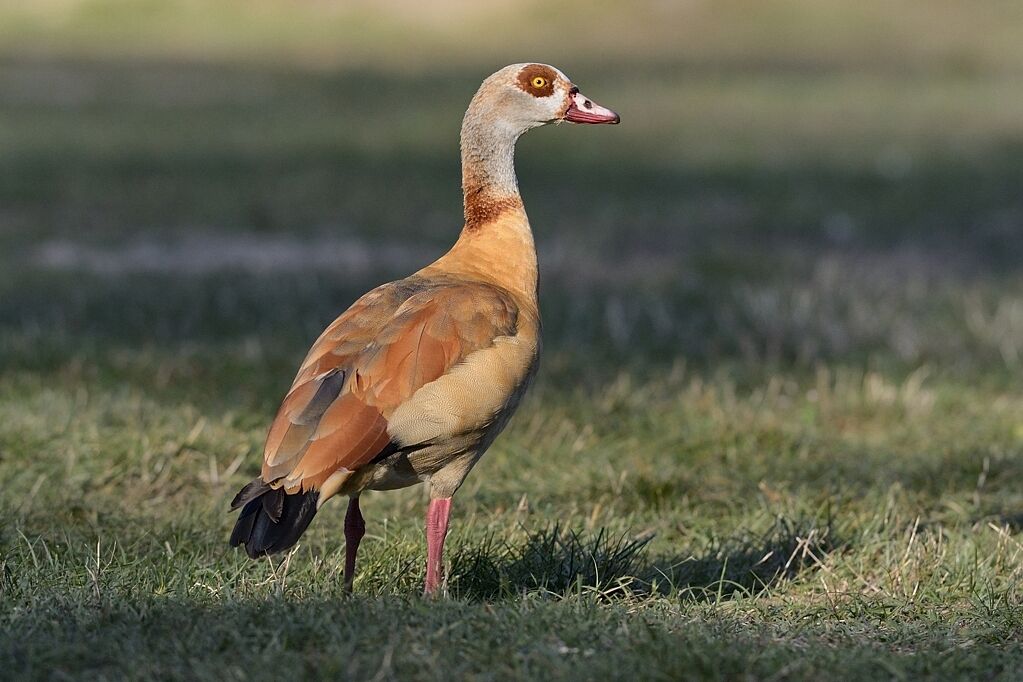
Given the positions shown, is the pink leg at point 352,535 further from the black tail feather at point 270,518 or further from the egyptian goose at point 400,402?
the black tail feather at point 270,518

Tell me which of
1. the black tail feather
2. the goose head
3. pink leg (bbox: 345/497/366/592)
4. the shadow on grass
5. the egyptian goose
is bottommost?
the shadow on grass

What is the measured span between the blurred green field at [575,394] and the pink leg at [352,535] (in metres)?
0.09

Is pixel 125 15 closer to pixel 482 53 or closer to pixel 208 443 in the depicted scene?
pixel 482 53

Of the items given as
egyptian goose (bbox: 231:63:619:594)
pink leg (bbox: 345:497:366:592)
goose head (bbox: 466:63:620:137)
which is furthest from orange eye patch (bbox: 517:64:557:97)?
pink leg (bbox: 345:497:366:592)

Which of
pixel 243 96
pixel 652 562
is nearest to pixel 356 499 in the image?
pixel 652 562

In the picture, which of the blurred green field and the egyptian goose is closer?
the blurred green field

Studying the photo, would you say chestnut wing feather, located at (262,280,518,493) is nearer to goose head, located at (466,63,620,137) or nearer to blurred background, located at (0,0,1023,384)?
goose head, located at (466,63,620,137)

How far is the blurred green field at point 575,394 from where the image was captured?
13.4 feet

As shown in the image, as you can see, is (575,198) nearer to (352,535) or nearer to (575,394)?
(575,394)

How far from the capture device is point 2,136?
1750 centimetres

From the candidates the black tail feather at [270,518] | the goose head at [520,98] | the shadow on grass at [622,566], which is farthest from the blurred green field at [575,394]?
the goose head at [520,98]

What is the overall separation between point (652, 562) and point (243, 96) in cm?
1860

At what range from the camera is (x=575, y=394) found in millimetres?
7520

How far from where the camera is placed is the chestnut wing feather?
4.32 metres
